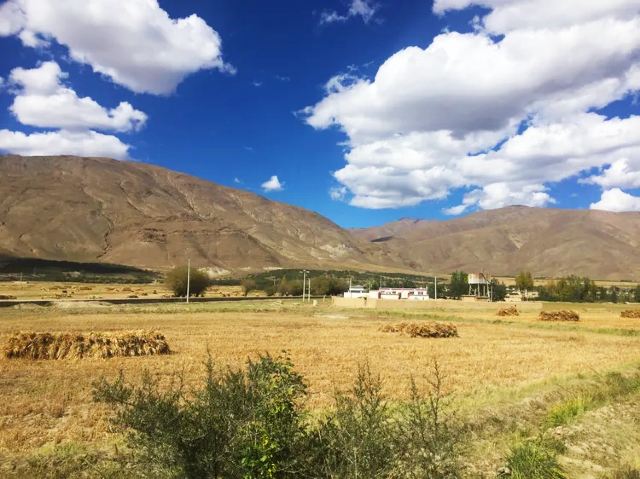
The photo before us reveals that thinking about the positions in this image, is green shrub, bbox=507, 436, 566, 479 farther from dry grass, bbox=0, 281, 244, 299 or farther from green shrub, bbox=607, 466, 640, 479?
dry grass, bbox=0, 281, 244, 299

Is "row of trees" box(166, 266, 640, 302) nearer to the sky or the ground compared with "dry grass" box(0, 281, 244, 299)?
nearer to the sky

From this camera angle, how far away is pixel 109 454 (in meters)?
10.2

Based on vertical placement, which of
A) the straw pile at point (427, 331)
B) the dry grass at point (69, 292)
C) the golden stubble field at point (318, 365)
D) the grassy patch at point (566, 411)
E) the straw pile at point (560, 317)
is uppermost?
the dry grass at point (69, 292)

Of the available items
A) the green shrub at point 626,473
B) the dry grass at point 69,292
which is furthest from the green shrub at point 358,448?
the dry grass at point 69,292

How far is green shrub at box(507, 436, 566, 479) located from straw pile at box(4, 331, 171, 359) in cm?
2015

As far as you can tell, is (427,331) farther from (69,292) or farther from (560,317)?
(69,292)

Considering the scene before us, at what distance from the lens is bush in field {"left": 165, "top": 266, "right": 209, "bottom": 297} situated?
112500 mm

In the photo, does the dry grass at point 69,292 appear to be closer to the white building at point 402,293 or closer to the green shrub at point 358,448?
the white building at point 402,293

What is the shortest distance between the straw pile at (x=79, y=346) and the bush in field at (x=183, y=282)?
87159 millimetres

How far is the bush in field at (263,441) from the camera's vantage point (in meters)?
7.19

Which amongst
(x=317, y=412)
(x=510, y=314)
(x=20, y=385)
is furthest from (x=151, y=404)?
(x=510, y=314)

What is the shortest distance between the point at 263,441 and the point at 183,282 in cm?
10909

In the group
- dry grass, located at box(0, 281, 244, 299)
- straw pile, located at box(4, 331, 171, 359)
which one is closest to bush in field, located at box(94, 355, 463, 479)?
straw pile, located at box(4, 331, 171, 359)

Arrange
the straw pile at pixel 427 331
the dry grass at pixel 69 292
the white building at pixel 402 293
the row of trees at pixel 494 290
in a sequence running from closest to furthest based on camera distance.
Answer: the straw pile at pixel 427 331 → the dry grass at pixel 69 292 → the white building at pixel 402 293 → the row of trees at pixel 494 290
